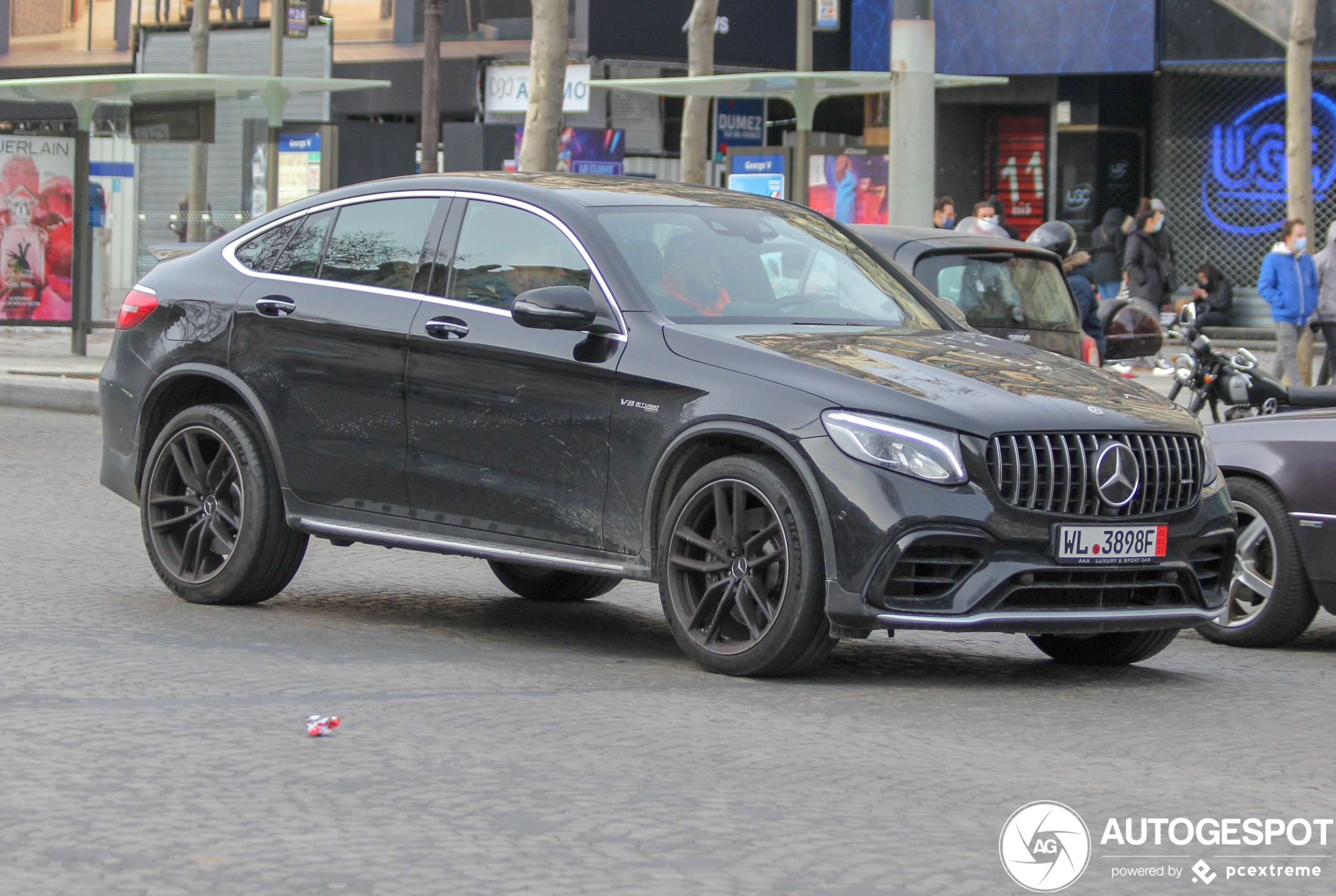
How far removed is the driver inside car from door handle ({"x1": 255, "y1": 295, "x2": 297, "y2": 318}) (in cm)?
160

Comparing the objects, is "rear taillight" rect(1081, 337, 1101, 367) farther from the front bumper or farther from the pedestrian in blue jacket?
the pedestrian in blue jacket

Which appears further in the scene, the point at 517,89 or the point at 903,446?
the point at 517,89

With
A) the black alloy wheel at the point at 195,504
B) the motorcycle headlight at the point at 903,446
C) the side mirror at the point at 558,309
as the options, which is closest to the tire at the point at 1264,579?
the motorcycle headlight at the point at 903,446

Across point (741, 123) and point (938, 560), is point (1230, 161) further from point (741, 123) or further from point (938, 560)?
point (938, 560)

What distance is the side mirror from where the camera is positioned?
716 centimetres

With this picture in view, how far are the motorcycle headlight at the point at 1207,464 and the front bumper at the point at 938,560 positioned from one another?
577mm

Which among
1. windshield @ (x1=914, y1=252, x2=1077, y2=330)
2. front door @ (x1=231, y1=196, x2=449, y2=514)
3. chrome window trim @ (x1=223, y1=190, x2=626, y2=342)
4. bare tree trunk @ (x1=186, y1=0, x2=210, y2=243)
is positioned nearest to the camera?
chrome window trim @ (x1=223, y1=190, x2=626, y2=342)

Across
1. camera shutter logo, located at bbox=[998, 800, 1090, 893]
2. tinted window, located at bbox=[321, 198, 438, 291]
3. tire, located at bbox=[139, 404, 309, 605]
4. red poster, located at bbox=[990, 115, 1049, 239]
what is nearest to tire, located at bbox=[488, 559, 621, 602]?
tire, located at bbox=[139, 404, 309, 605]

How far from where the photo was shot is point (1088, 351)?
503 inches

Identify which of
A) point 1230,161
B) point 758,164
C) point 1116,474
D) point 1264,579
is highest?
point 1230,161

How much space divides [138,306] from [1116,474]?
4.24 metres

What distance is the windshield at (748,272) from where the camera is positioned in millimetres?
7430

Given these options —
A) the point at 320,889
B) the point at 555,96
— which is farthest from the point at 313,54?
the point at 320,889

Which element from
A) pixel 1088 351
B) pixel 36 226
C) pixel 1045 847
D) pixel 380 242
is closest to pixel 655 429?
pixel 380 242
